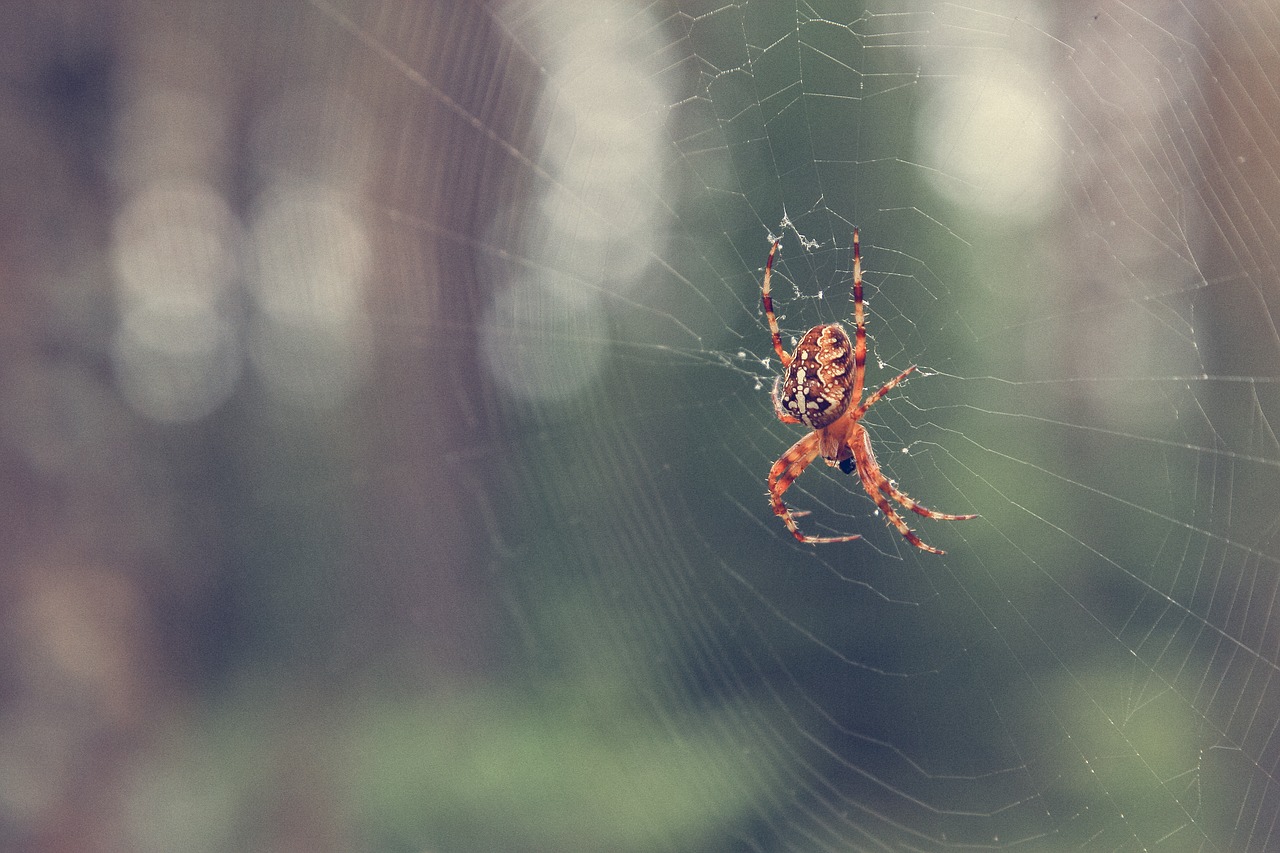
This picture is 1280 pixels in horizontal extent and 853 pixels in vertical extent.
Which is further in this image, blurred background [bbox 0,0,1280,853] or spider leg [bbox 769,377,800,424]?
blurred background [bbox 0,0,1280,853]

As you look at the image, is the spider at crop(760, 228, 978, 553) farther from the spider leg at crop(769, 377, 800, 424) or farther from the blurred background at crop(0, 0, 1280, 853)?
the blurred background at crop(0, 0, 1280, 853)

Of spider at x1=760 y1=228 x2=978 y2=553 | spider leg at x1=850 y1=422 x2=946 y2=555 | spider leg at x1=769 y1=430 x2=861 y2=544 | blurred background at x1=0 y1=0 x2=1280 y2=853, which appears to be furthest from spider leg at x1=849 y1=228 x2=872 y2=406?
blurred background at x1=0 y1=0 x2=1280 y2=853

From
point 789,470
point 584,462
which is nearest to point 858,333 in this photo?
point 789,470

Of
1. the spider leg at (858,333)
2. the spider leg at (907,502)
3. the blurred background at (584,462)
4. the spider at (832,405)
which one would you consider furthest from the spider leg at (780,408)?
the blurred background at (584,462)

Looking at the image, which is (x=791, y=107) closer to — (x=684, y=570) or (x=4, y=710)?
(x=684, y=570)

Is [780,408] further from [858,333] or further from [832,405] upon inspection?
[858,333]

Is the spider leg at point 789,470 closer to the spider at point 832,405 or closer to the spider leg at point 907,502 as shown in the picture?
the spider at point 832,405
